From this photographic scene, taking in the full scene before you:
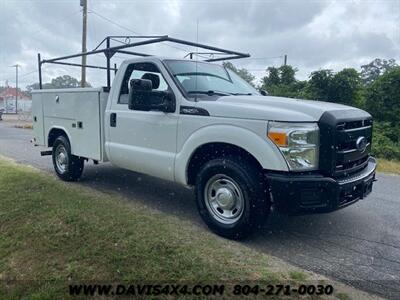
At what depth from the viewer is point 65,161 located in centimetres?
659

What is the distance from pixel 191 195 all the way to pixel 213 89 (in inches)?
73.9

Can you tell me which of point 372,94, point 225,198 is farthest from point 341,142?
point 372,94

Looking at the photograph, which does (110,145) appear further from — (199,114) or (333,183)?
(333,183)

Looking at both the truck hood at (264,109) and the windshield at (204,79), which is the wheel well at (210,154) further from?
the windshield at (204,79)

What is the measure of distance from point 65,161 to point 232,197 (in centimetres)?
371

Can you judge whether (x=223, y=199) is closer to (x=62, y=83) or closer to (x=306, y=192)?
(x=306, y=192)

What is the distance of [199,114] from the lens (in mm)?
4328

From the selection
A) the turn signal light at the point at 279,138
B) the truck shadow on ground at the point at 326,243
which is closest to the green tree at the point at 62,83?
the truck shadow on ground at the point at 326,243

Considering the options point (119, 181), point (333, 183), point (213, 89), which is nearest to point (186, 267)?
point (333, 183)

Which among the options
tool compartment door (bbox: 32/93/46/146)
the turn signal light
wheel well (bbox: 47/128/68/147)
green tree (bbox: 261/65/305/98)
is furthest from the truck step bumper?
green tree (bbox: 261/65/305/98)

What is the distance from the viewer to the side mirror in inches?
180

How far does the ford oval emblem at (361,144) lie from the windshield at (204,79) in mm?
1652

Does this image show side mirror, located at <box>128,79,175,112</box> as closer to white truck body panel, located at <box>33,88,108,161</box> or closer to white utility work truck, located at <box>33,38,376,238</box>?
white utility work truck, located at <box>33,38,376,238</box>

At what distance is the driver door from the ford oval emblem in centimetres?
207
